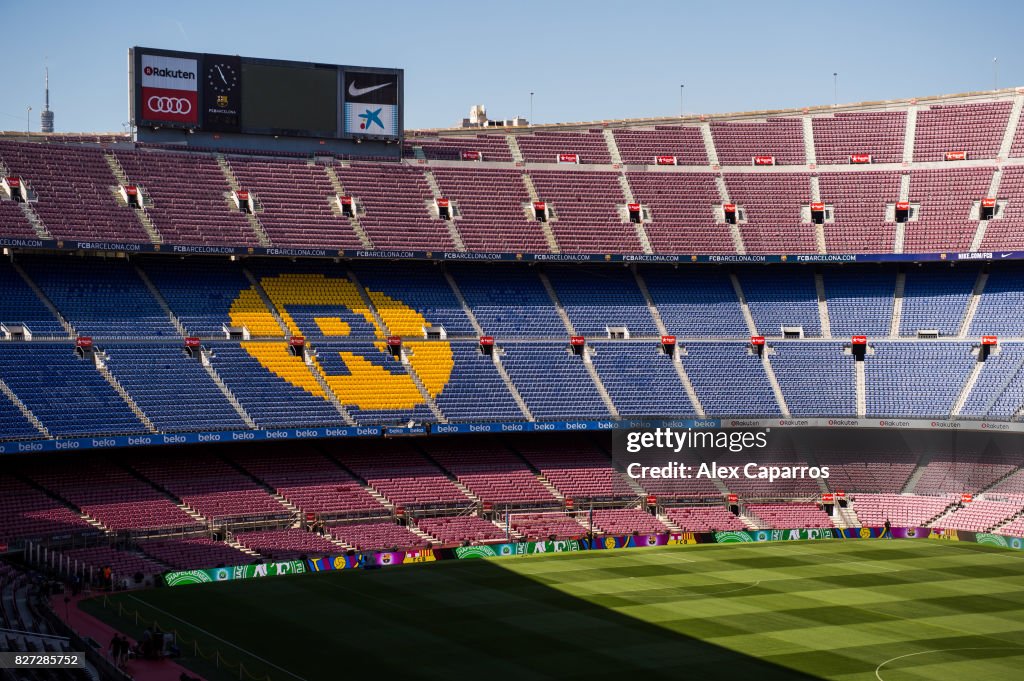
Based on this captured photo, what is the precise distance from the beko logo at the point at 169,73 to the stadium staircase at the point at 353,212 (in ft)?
33.8

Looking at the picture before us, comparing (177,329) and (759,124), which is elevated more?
(759,124)

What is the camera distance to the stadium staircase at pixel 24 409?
211 ft

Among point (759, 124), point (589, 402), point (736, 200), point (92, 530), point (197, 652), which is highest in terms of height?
point (759, 124)

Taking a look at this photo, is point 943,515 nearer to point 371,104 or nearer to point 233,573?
point 233,573

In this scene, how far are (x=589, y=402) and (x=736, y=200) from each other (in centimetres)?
1991

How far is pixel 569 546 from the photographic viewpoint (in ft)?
233

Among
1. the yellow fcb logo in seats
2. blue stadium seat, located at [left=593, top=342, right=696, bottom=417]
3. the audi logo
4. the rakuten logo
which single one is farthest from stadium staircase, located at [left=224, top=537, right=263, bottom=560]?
the rakuten logo

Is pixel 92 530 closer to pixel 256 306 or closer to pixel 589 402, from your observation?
pixel 256 306

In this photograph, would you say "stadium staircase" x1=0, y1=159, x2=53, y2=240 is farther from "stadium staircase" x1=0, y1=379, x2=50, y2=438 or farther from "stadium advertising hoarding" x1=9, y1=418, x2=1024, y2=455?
"stadium advertising hoarding" x1=9, y1=418, x2=1024, y2=455

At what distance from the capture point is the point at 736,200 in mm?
89250

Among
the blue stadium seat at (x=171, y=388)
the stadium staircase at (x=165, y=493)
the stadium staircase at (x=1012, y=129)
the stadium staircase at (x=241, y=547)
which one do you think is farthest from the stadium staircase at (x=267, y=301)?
the stadium staircase at (x=1012, y=129)

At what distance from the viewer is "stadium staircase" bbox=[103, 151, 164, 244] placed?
7500 centimetres

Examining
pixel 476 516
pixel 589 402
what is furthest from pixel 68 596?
pixel 589 402

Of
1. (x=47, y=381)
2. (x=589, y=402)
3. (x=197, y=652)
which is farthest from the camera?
(x=589, y=402)
